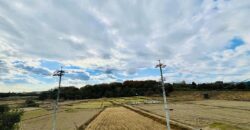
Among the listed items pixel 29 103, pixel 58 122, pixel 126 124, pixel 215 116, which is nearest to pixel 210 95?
pixel 215 116

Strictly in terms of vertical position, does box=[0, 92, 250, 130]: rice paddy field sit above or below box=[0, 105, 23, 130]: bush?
below

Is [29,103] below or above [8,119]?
above

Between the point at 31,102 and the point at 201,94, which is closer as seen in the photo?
the point at 31,102

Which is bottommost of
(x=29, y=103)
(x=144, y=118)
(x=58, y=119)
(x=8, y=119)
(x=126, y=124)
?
(x=126, y=124)

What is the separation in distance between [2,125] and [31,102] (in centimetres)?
9981

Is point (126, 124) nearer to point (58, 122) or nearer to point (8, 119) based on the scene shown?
point (58, 122)

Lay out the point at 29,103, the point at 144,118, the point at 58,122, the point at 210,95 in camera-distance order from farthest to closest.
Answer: the point at 210,95 < the point at 29,103 < the point at 144,118 < the point at 58,122

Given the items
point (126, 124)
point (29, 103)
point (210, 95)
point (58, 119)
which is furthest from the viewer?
point (210, 95)

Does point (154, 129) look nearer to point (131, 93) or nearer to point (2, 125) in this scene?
point (2, 125)

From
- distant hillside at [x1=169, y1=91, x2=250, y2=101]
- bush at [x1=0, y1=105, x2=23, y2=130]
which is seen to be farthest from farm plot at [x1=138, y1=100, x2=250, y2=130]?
distant hillside at [x1=169, y1=91, x2=250, y2=101]

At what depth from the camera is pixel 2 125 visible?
36188 millimetres

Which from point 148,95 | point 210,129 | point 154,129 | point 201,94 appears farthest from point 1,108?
point 148,95

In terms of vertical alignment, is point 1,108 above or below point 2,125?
above

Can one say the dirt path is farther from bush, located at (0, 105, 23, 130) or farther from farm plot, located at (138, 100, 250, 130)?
bush, located at (0, 105, 23, 130)
